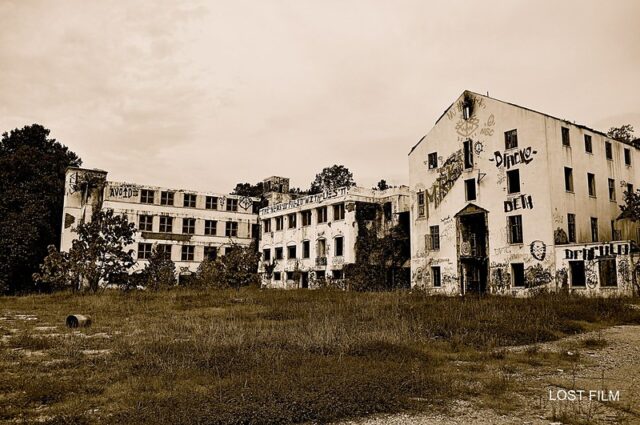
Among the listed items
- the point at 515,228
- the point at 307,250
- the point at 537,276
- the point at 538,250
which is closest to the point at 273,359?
A: the point at 537,276

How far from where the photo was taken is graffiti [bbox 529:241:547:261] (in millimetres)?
27442

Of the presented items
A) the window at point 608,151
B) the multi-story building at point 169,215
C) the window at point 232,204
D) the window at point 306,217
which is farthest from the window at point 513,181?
the window at point 232,204

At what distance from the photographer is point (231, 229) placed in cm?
4700

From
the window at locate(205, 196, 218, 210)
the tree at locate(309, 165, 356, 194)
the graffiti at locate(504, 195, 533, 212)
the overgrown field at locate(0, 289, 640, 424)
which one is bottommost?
the overgrown field at locate(0, 289, 640, 424)

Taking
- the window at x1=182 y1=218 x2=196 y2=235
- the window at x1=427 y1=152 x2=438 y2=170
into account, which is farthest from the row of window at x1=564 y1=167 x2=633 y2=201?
the window at x1=182 y1=218 x2=196 y2=235

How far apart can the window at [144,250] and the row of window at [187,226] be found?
1.31 metres

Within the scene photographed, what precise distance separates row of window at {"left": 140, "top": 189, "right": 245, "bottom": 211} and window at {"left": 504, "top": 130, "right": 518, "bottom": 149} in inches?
1057

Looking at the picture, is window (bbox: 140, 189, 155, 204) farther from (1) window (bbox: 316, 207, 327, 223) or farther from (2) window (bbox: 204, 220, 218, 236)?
(1) window (bbox: 316, 207, 327, 223)

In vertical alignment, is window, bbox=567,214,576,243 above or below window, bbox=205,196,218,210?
below

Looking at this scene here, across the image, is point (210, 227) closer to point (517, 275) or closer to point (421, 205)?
point (421, 205)

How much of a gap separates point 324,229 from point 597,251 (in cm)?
2029

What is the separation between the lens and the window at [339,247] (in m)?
38.1

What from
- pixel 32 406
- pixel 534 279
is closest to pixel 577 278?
pixel 534 279

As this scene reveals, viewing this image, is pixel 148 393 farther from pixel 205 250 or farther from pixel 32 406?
pixel 205 250
